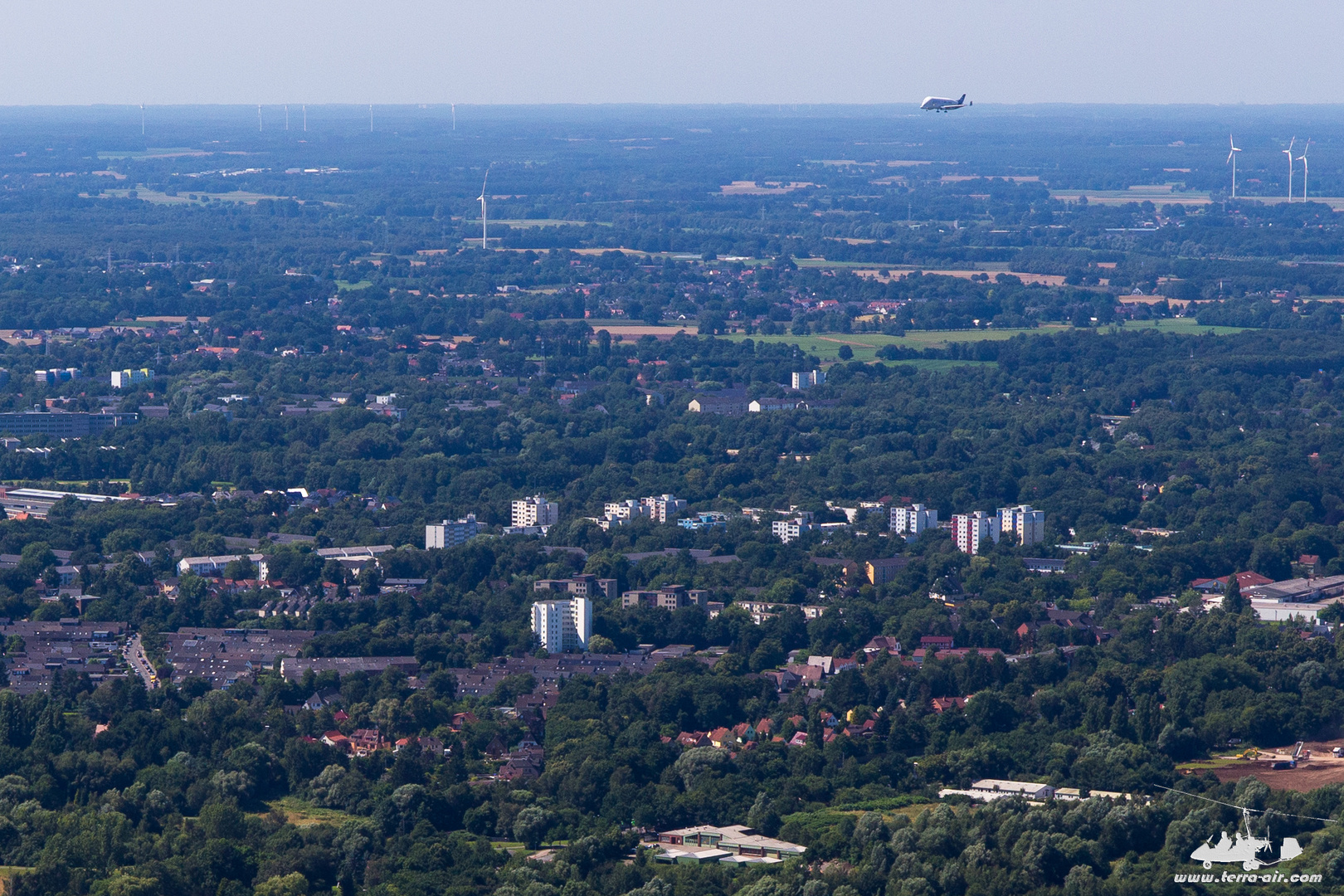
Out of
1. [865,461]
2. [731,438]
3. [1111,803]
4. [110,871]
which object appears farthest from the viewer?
[731,438]

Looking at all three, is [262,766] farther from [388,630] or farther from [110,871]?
[388,630]

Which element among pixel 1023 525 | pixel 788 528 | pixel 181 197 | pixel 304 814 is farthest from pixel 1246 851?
pixel 181 197

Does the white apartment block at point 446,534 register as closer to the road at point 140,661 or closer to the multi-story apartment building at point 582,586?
the multi-story apartment building at point 582,586

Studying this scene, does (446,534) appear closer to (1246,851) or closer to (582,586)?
(582,586)

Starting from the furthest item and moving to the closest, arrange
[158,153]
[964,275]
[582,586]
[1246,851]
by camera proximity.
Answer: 1. [158,153]
2. [964,275]
3. [582,586]
4. [1246,851]

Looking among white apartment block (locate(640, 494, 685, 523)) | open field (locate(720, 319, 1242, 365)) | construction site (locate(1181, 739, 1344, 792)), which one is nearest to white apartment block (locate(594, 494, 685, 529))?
white apartment block (locate(640, 494, 685, 523))

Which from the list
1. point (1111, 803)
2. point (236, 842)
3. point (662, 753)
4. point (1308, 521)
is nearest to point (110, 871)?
point (236, 842)

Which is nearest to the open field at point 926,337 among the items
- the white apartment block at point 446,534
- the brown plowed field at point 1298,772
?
the white apartment block at point 446,534

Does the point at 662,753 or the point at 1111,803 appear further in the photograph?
the point at 662,753
